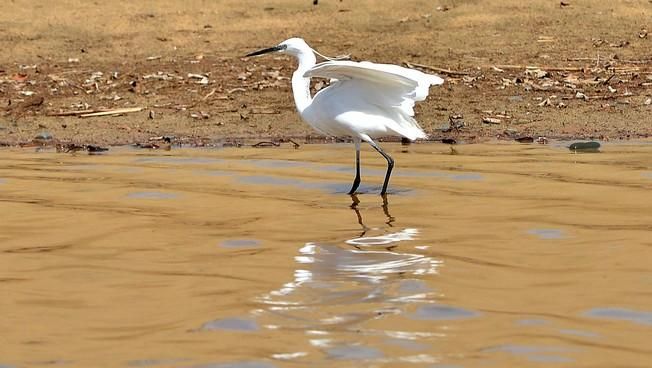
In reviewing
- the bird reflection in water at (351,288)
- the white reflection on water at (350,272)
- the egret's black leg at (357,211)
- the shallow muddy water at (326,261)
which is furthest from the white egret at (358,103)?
the white reflection on water at (350,272)

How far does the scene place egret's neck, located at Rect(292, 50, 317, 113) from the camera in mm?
9578

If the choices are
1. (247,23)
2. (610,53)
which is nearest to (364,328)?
(610,53)

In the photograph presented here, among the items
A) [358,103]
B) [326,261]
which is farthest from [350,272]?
[358,103]

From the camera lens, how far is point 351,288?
6.17 meters

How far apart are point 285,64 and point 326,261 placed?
23.1ft

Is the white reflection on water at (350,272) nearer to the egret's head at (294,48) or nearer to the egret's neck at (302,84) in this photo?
the egret's neck at (302,84)

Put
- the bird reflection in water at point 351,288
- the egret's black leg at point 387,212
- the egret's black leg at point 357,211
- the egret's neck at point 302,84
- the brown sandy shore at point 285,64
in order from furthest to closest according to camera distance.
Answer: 1. the brown sandy shore at point 285,64
2. the egret's neck at point 302,84
3. the egret's black leg at point 387,212
4. the egret's black leg at point 357,211
5. the bird reflection in water at point 351,288

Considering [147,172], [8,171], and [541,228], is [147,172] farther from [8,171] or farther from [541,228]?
[541,228]

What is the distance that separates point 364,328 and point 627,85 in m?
7.87

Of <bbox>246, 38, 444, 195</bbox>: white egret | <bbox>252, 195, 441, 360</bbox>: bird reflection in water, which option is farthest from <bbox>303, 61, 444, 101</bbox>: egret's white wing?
<bbox>252, 195, 441, 360</bbox>: bird reflection in water

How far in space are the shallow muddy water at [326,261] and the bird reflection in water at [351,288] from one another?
0.02 meters

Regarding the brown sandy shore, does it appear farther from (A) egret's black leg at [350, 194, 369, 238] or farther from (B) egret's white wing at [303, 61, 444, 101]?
(A) egret's black leg at [350, 194, 369, 238]

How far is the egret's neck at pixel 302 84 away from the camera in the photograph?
9.58 meters

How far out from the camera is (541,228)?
755 cm
